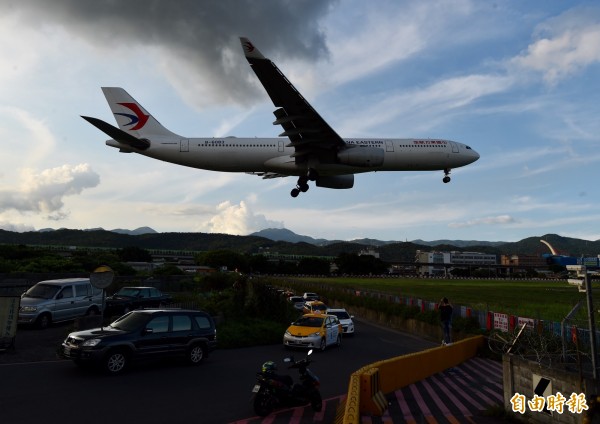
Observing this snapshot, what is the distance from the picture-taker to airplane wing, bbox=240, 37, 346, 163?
19173mm

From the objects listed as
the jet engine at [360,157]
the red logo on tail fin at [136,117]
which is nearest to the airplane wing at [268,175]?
the jet engine at [360,157]

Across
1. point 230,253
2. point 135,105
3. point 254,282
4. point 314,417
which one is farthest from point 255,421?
point 230,253

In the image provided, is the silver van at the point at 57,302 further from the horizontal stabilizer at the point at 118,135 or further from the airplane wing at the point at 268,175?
the airplane wing at the point at 268,175

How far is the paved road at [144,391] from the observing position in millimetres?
8789

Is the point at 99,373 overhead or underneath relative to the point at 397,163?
underneath

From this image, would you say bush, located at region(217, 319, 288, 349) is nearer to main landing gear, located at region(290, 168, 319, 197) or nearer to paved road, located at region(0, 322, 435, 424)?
paved road, located at region(0, 322, 435, 424)

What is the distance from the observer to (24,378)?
11383 millimetres

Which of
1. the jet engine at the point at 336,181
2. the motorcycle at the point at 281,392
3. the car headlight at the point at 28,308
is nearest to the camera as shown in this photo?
the motorcycle at the point at 281,392

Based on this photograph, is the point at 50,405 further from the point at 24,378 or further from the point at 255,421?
the point at 255,421

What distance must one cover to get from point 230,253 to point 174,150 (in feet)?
317

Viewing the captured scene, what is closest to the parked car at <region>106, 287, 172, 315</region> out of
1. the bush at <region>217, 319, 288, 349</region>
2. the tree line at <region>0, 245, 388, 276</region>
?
the bush at <region>217, 319, 288, 349</region>

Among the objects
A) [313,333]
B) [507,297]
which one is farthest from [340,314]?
[507,297]

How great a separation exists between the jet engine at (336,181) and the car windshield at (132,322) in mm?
16336

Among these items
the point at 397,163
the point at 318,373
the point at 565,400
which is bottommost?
the point at 318,373
